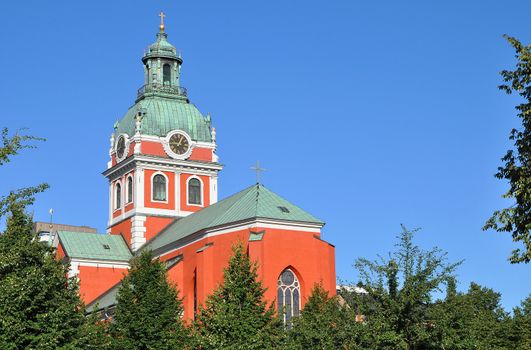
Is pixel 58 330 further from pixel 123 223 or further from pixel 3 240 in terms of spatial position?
pixel 123 223

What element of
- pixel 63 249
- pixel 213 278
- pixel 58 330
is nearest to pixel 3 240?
pixel 58 330

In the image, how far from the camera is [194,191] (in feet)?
237

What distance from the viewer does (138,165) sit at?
71000mm

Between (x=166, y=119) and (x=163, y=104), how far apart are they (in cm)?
162

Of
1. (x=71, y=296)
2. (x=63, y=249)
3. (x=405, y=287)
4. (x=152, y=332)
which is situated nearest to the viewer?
(x=405, y=287)

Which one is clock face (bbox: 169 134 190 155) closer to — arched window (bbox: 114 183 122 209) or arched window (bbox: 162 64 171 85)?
arched window (bbox: 162 64 171 85)

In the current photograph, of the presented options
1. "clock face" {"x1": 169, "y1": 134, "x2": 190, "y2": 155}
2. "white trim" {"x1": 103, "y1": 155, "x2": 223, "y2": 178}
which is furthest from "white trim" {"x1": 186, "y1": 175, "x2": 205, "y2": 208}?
"clock face" {"x1": 169, "y1": 134, "x2": 190, "y2": 155}

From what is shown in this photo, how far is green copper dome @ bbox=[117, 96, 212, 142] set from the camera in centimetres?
7181

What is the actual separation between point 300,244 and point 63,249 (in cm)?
2147

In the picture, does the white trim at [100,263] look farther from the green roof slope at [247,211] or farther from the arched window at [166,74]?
the arched window at [166,74]

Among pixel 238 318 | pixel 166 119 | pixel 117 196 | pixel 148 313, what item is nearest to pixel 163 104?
pixel 166 119

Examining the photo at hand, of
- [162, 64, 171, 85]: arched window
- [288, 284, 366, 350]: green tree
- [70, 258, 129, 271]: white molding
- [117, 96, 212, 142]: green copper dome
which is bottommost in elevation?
[288, 284, 366, 350]: green tree

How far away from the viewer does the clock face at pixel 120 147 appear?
73.3 meters

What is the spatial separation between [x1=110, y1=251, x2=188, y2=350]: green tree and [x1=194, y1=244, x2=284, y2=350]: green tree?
1561 mm
